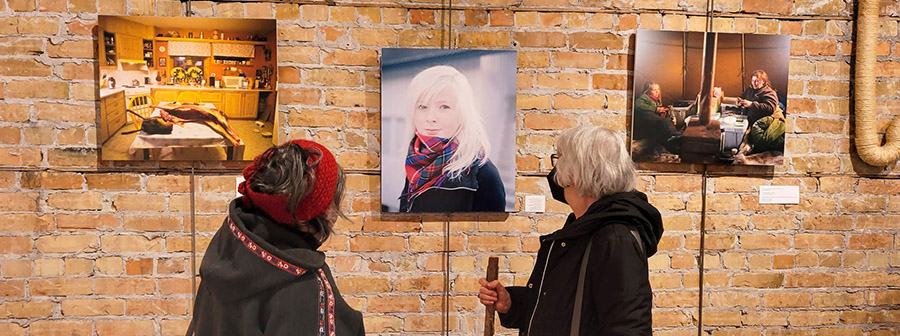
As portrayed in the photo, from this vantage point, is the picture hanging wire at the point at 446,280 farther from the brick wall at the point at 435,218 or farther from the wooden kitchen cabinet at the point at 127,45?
the wooden kitchen cabinet at the point at 127,45

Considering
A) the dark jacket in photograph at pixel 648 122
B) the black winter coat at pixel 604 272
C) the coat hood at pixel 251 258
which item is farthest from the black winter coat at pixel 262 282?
the dark jacket in photograph at pixel 648 122

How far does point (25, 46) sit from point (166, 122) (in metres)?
0.61

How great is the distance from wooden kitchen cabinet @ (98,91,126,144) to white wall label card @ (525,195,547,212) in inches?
66.6

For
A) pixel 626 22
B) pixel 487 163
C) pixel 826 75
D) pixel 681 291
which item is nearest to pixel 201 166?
pixel 487 163

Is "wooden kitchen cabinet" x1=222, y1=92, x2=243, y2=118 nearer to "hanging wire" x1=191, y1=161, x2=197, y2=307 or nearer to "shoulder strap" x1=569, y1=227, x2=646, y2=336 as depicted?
"hanging wire" x1=191, y1=161, x2=197, y2=307

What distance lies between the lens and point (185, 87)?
8.40 feet

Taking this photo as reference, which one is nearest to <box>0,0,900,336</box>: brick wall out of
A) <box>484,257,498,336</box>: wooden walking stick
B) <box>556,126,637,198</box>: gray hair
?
<box>484,257,498,336</box>: wooden walking stick

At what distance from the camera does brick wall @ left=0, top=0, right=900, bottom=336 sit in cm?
257

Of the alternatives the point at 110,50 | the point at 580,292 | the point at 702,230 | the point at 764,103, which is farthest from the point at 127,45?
the point at 764,103

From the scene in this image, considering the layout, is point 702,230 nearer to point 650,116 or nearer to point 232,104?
point 650,116

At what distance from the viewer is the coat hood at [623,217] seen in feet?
5.31

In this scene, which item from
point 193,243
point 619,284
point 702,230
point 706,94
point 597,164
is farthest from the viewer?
point 702,230

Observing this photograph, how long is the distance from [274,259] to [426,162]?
1350 millimetres

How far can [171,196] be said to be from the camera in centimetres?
263
